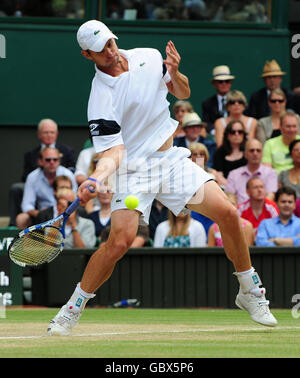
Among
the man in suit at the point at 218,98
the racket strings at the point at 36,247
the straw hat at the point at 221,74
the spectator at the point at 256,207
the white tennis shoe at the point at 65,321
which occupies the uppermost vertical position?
the straw hat at the point at 221,74

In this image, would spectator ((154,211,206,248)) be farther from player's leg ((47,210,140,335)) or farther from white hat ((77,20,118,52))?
white hat ((77,20,118,52))

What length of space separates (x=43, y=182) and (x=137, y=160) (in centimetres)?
538

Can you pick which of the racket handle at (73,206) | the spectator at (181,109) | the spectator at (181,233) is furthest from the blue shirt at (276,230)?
the racket handle at (73,206)

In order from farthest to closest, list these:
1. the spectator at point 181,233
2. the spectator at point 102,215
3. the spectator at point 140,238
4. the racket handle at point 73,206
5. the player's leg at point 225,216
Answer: the spectator at point 102,215
the spectator at point 140,238
the spectator at point 181,233
the player's leg at point 225,216
the racket handle at point 73,206

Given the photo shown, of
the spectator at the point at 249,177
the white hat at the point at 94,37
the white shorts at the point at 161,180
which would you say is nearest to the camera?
the white hat at the point at 94,37

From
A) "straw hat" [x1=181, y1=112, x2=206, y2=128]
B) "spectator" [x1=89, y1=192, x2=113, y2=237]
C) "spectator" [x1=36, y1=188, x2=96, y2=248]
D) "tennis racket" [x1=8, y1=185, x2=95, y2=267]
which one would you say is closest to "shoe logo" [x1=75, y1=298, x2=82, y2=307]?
"tennis racket" [x1=8, y1=185, x2=95, y2=267]

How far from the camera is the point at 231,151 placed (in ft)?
40.5

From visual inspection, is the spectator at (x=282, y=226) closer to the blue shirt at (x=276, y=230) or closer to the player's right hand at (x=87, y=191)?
the blue shirt at (x=276, y=230)

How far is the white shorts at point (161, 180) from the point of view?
271 inches

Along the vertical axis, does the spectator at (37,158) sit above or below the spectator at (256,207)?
above

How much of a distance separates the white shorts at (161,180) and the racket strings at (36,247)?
1.58ft

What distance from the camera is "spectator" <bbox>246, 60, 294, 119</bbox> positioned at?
1355 cm

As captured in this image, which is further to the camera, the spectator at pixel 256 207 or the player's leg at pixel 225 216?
the spectator at pixel 256 207

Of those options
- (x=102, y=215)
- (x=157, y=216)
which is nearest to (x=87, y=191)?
(x=102, y=215)
